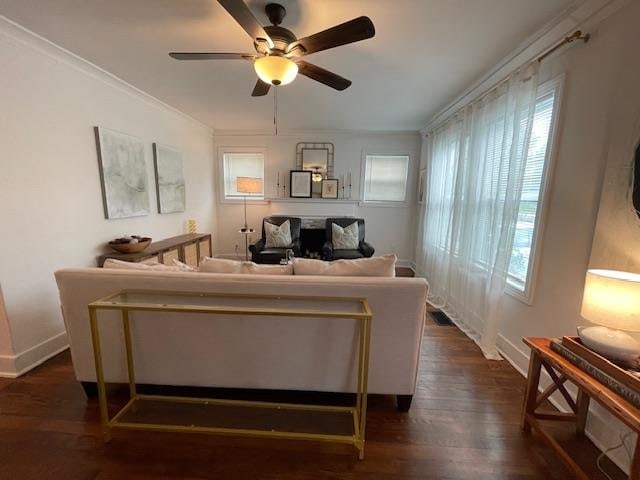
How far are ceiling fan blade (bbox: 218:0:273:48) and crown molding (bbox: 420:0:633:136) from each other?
1915 mm

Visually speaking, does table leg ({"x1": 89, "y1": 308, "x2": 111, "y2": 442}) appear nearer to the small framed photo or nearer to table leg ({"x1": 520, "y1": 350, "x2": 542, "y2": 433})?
table leg ({"x1": 520, "y1": 350, "x2": 542, "y2": 433})

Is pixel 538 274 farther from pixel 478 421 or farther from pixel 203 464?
pixel 203 464

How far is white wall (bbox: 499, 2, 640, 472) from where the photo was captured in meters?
1.48

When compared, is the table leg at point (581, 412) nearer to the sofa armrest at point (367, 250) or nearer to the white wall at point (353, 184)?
the sofa armrest at point (367, 250)

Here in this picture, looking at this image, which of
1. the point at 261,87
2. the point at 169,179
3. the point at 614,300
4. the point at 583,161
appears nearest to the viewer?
the point at 614,300

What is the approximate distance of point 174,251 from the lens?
358cm

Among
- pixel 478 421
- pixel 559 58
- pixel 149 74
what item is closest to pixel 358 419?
pixel 478 421

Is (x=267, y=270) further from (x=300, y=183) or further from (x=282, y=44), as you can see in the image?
(x=300, y=183)

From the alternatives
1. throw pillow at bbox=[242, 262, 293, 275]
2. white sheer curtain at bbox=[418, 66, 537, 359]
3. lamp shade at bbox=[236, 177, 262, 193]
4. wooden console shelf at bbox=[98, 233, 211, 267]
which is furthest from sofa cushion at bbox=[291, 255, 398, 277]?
lamp shade at bbox=[236, 177, 262, 193]

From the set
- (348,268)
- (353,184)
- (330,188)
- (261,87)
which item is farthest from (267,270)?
(353,184)

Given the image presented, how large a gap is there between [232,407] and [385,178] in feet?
15.2

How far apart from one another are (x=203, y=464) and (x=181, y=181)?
3.86 m

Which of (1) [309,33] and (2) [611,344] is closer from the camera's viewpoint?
(2) [611,344]

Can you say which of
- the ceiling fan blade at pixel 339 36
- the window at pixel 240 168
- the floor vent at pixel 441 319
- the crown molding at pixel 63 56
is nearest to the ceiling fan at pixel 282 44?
the ceiling fan blade at pixel 339 36
